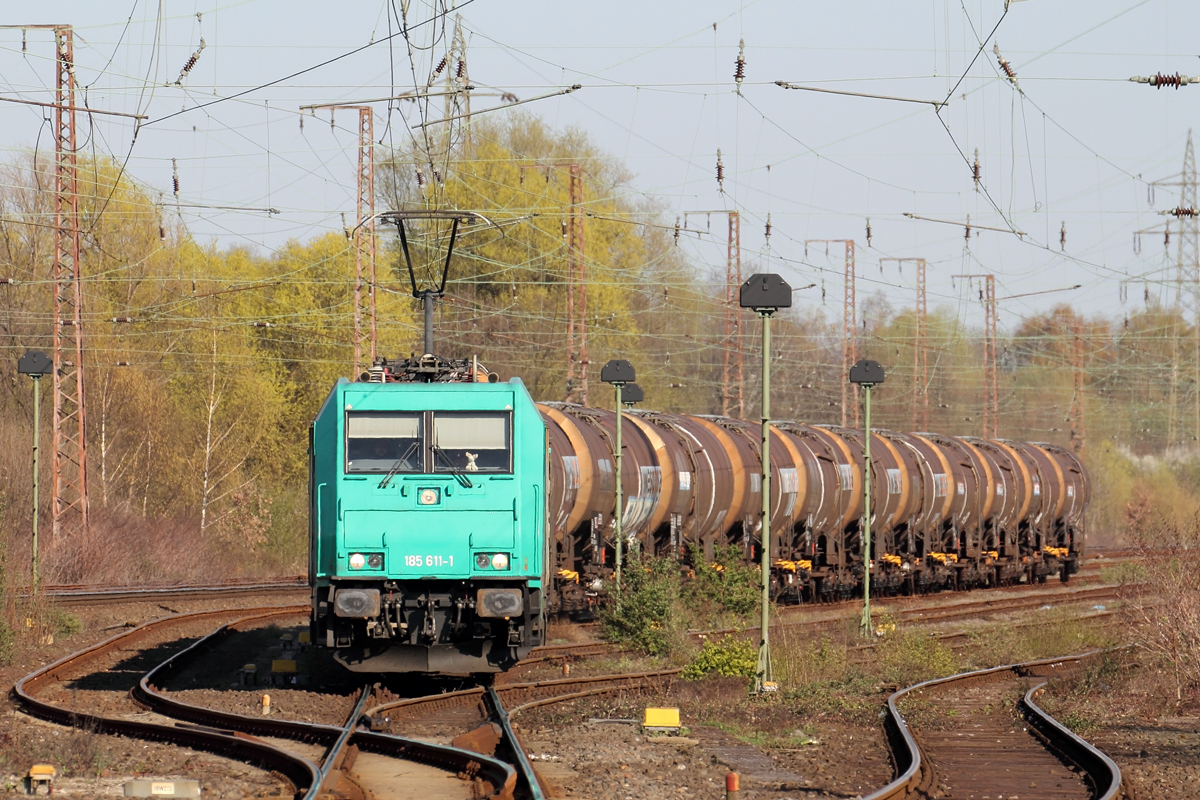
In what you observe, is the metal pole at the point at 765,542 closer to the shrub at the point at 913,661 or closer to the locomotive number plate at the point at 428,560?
the shrub at the point at 913,661

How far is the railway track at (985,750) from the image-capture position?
1027cm

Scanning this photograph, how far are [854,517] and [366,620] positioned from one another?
1667cm

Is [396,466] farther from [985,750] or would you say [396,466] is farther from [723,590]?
[723,590]

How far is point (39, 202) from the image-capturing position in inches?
1610

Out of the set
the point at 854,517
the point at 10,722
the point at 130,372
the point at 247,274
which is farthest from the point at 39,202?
the point at 10,722

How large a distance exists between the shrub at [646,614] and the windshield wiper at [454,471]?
16.9 ft

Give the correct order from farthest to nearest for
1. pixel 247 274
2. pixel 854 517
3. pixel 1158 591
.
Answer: pixel 247 274, pixel 854 517, pixel 1158 591

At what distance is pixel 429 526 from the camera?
14203mm

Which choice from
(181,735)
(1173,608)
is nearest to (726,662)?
(1173,608)

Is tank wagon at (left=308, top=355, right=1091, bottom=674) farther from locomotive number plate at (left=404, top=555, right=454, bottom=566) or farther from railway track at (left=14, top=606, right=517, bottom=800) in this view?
railway track at (left=14, top=606, right=517, bottom=800)

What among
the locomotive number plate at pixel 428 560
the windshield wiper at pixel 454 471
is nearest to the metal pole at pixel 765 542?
the windshield wiper at pixel 454 471

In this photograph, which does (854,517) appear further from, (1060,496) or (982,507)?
(1060,496)

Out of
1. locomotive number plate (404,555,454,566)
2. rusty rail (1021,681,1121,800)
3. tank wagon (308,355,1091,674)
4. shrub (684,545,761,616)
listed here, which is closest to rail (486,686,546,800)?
tank wagon (308,355,1091,674)

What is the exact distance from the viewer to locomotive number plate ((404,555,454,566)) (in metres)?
14.1
